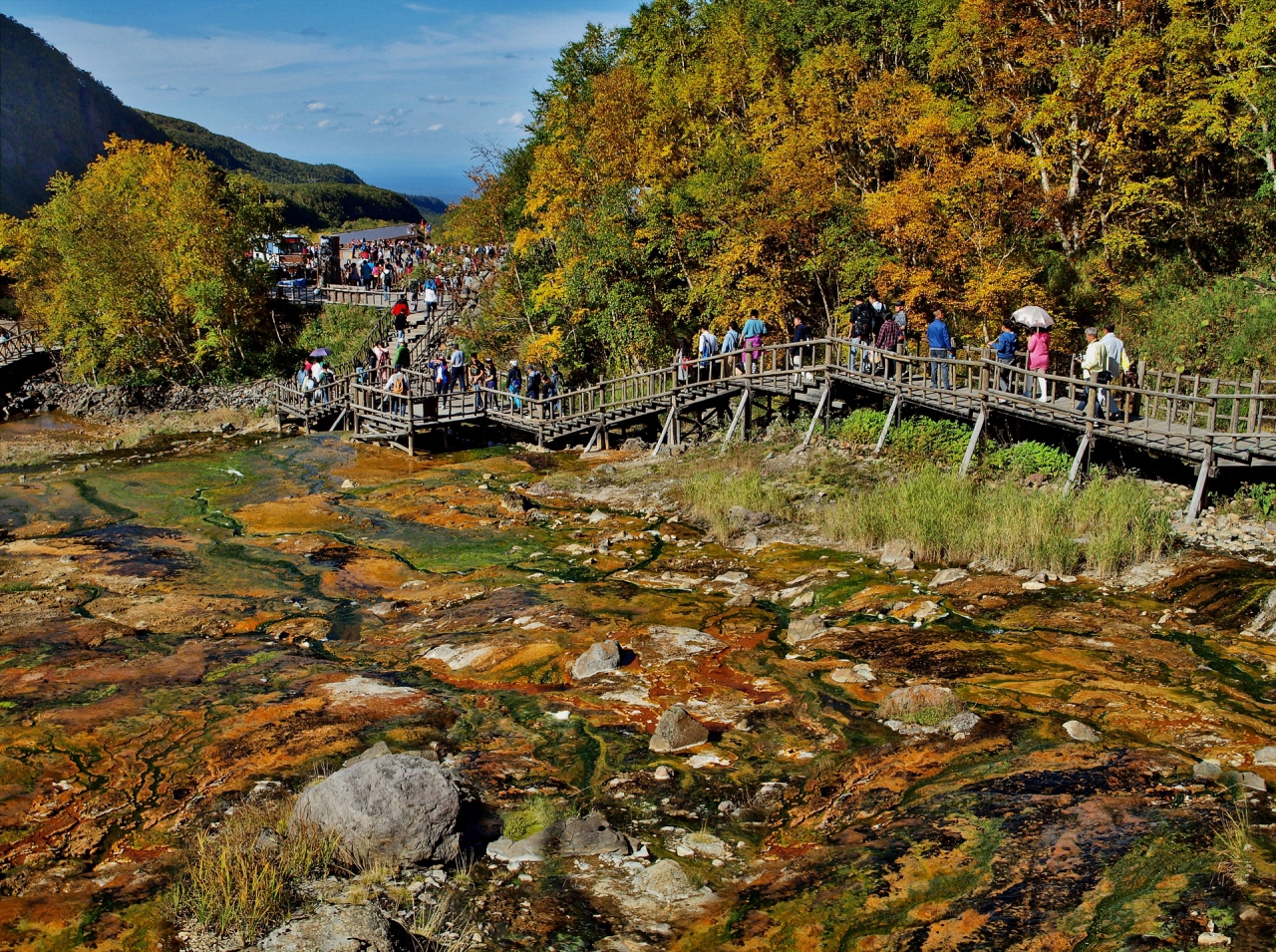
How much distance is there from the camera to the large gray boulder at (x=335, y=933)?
6.77m

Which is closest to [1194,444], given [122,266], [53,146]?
[122,266]

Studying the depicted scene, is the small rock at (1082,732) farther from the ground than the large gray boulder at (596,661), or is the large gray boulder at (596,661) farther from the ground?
the small rock at (1082,732)

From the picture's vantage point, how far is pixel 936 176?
2405cm

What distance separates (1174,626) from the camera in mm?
13000

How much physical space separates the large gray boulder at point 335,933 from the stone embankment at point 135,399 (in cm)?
3735

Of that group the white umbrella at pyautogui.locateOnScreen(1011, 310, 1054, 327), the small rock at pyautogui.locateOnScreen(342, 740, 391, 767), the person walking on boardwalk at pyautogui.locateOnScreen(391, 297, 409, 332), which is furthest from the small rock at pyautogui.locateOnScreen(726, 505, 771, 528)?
the person walking on boardwalk at pyautogui.locateOnScreen(391, 297, 409, 332)

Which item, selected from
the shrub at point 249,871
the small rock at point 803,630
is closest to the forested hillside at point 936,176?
the small rock at point 803,630

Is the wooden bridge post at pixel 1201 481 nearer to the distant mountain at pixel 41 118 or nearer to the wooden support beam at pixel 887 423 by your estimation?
the wooden support beam at pixel 887 423

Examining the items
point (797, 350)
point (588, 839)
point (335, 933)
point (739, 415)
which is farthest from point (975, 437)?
point (335, 933)

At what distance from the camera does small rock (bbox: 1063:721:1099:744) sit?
983cm

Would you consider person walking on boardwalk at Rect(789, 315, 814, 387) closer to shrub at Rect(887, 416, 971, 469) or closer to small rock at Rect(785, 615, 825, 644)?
shrub at Rect(887, 416, 971, 469)

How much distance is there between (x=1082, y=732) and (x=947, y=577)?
5.50m

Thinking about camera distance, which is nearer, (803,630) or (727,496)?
(803,630)

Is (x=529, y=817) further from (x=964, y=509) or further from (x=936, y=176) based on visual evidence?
(x=936, y=176)
